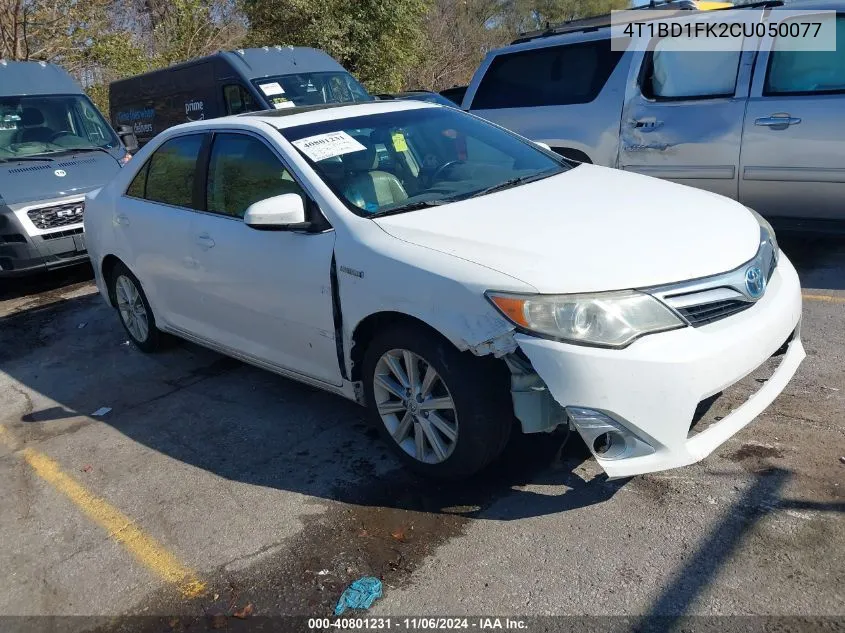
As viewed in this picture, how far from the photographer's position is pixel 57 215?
781 cm

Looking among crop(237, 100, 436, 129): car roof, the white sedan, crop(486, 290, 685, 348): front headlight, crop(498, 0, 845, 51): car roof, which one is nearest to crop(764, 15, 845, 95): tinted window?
crop(498, 0, 845, 51): car roof

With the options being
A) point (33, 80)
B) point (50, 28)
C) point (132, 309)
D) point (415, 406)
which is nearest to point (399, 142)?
point (415, 406)

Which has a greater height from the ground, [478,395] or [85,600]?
[478,395]

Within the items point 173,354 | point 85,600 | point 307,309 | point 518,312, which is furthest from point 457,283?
point 173,354

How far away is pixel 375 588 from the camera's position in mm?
2893

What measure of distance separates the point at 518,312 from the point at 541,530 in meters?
0.91

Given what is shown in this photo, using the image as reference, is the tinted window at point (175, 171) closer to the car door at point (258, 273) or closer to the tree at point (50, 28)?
the car door at point (258, 273)

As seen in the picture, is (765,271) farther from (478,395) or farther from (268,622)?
(268,622)

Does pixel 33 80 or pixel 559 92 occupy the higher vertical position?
pixel 33 80

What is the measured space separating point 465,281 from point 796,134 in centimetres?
381

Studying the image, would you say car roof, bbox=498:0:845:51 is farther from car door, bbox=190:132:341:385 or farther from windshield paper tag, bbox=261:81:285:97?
windshield paper tag, bbox=261:81:285:97

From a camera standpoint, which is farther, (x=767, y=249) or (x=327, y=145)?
(x=327, y=145)

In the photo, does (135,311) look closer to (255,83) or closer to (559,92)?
(559,92)

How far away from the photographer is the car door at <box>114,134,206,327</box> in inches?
185
